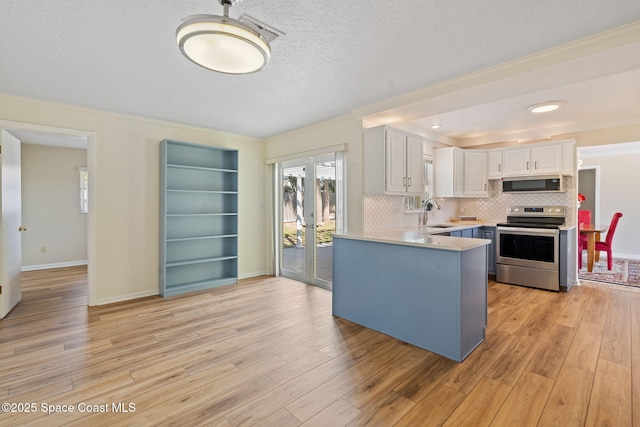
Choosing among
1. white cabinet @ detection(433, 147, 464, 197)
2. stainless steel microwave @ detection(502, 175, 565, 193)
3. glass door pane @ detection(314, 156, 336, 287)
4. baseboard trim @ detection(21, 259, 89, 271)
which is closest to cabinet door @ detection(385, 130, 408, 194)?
glass door pane @ detection(314, 156, 336, 287)

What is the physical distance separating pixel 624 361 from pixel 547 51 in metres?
2.58

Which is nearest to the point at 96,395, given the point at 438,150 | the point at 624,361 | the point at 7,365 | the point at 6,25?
the point at 7,365

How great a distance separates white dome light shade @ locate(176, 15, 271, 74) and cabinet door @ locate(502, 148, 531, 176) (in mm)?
4890

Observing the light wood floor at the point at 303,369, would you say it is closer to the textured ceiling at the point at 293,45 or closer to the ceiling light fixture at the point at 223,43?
the ceiling light fixture at the point at 223,43

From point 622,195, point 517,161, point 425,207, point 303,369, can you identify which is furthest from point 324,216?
point 622,195

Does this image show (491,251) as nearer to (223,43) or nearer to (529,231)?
(529,231)

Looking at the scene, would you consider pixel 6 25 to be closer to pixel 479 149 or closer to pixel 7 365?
pixel 7 365

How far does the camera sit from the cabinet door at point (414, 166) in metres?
4.18

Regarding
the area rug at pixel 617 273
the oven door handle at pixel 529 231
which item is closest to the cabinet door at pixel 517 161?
the oven door handle at pixel 529 231

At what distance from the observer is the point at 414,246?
2.71 m

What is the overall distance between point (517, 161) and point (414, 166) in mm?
2216

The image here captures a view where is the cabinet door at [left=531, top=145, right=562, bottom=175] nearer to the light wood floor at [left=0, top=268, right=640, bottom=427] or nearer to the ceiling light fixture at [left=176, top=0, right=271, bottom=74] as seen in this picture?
the light wood floor at [left=0, top=268, right=640, bottom=427]

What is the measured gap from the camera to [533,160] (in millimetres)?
4973

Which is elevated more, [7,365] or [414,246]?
[414,246]
